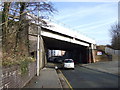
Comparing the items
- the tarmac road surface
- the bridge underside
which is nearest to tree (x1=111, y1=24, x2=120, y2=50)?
the bridge underside

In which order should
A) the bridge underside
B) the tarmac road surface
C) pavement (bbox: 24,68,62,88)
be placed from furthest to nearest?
1. the bridge underside
2. the tarmac road surface
3. pavement (bbox: 24,68,62,88)

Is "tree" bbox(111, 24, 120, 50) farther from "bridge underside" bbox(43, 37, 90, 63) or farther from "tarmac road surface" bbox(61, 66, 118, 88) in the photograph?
"tarmac road surface" bbox(61, 66, 118, 88)

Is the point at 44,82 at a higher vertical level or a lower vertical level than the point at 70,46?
lower

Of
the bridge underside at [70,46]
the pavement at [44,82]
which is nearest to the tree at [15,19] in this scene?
the pavement at [44,82]

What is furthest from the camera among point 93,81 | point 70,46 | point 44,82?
point 70,46

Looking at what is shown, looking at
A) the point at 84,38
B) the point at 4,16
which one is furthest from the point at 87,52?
the point at 4,16

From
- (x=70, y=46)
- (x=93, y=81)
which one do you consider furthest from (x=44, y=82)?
(x=70, y=46)

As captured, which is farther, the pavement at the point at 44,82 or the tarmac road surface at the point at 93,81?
the tarmac road surface at the point at 93,81

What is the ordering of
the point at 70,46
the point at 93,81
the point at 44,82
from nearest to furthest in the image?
1. the point at 44,82
2. the point at 93,81
3. the point at 70,46

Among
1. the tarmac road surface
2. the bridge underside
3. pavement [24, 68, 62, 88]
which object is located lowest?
the tarmac road surface

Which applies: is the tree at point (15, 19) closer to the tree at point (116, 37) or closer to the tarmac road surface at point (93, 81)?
the tarmac road surface at point (93, 81)

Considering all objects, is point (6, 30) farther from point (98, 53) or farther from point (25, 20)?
point (98, 53)

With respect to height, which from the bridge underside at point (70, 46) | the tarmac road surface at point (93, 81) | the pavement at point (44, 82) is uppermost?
the bridge underside at point (70, 46)

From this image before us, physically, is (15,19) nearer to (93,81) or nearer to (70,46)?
(93,81)
